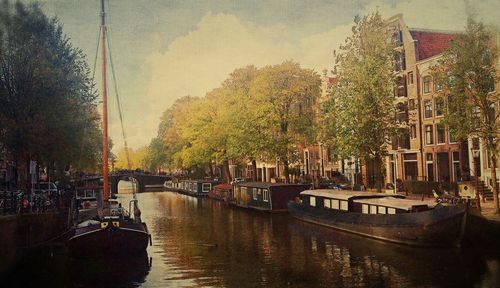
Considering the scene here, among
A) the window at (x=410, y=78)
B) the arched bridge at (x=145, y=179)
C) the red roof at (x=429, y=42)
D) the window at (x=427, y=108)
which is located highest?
the red roof at (x=429, y=42)

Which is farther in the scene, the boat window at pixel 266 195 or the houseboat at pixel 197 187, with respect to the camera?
the houseboat at pixel 197 187

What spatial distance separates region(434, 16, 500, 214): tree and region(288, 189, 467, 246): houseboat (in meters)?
4.04

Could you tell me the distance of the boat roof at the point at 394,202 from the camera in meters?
21.5

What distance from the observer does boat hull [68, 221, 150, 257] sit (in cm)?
1964

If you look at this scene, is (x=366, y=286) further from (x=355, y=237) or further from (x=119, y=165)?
(x=119, y=165)

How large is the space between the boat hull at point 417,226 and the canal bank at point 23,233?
14176 millimetres

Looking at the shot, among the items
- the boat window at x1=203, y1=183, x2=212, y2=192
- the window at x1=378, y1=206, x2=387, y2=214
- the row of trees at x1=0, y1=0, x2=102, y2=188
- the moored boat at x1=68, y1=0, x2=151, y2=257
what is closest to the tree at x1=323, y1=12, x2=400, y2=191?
the window at x1=378, y1=206, x2=387, y2=214

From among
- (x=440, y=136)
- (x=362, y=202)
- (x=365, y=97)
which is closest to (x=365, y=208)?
(x=362, y=202)

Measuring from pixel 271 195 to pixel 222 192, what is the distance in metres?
14.1

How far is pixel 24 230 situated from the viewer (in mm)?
19484

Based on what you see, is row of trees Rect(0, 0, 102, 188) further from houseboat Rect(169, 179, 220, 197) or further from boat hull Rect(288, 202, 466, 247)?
houseboat Rect(169, 179, 220, 197)

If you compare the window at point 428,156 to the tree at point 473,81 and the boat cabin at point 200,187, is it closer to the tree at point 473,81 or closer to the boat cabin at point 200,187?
the tree at point 473,81

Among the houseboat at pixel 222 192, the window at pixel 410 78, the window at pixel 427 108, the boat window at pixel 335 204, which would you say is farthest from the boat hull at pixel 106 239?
the houseboat at pixel 222 192

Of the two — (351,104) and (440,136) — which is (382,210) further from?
(440,136)
